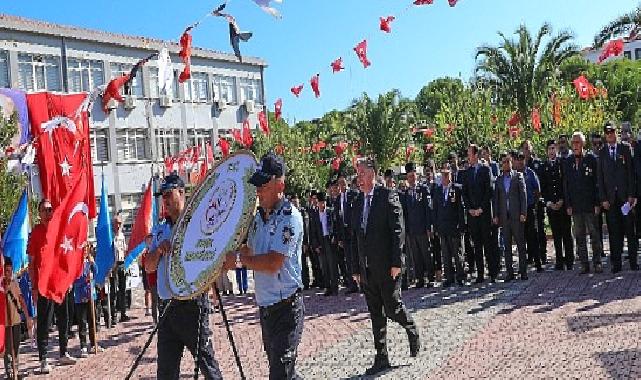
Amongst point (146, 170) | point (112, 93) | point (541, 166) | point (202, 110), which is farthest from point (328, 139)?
point (112, 93)

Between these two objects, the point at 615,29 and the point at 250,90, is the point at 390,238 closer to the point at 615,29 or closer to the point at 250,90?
the point at 615,29

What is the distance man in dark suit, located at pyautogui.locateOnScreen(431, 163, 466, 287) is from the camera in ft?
41.6

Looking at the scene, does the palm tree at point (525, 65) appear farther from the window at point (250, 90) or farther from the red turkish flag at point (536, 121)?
the window at point (250, 90)

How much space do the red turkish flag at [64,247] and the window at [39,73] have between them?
99.5ft

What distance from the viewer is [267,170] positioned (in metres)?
5.25

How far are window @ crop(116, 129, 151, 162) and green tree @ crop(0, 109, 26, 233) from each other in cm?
2179

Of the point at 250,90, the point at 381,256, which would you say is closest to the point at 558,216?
the point at 381,256

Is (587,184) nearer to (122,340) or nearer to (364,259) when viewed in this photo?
(364,259)

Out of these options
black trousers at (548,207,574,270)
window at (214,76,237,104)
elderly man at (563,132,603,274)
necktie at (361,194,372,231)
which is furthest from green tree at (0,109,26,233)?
window at (214,76,237,104)

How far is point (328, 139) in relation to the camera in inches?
2060

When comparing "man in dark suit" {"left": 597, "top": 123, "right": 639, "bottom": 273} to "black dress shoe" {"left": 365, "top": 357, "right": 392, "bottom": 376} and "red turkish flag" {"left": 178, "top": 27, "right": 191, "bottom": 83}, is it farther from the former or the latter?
"red turkish flag" {"left": 178, "top": 27, "right": 191, "bottom": 83}

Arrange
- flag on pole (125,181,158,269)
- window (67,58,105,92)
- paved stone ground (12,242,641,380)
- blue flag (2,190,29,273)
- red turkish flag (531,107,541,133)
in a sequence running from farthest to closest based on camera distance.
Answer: window (67,58,105,92)
red turkish flag (531,107,541,133)
flag on pole (125,181,158,269)
blue flag (2,190,29,273)
paved stone ground (12,242,641,380)

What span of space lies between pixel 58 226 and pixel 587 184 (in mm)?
8050

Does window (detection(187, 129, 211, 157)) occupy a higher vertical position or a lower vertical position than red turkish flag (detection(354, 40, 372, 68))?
higher
